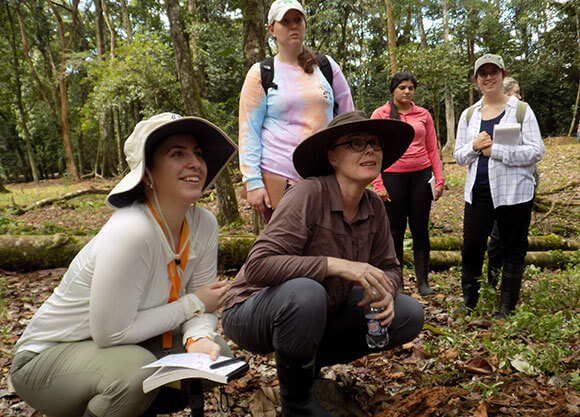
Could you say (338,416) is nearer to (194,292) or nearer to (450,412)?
(450,412)

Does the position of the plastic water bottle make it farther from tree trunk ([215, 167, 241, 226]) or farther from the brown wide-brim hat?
tree trunk ([215, 167, 241, 226])

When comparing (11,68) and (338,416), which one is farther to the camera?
(11,68)

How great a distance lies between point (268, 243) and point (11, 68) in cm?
2550

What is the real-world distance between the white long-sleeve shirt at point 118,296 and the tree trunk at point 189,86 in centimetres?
514

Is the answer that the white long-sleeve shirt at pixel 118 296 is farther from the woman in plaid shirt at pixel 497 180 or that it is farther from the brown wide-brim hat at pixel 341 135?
the woman in plaid shirt at pixel 497 180

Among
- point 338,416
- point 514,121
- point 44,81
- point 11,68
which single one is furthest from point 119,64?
point 44,81

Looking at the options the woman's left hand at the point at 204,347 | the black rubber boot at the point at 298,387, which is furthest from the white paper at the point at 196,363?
the black rubber boot at the point at 298,387

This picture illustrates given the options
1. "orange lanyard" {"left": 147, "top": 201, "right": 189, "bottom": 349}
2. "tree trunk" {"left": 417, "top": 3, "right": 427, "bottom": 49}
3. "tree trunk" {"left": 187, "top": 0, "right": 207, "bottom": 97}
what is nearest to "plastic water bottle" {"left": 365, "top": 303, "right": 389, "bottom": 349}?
"orange lanyard" {"left": 147, "top": 201, "right": 189, "bottom": 349}

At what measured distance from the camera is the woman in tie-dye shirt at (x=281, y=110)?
312 centimetres

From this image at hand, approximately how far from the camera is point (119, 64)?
11.2 m

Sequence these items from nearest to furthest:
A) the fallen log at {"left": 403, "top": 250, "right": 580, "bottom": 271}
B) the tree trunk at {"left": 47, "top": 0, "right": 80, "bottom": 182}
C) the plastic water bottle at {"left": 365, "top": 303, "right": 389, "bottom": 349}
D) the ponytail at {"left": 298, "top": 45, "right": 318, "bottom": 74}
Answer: the plastic water bottle at {"left": 365, "top": 303, "right": 389, "bottom": 349} → the ponytail at {"left": 298, "top": 45, "right": 318, "bottom": 74} → the fallen log at {"left": 403, "top": 250, "right": 580, "bottom": 271} → the tree trunk at {"left": 47, "top": 0, "right": 80, "bottom": 182}

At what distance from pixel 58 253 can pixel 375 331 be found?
4.59 m

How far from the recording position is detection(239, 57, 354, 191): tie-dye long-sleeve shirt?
312 cm

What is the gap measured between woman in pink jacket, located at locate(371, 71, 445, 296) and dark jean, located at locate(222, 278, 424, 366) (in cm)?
204
